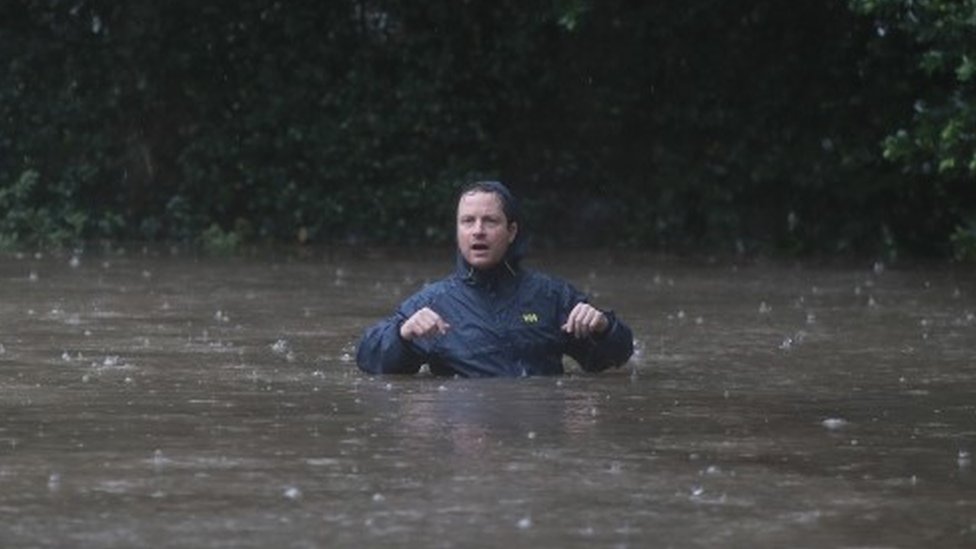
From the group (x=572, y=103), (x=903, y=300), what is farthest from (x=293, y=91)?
(x=903, y=300)

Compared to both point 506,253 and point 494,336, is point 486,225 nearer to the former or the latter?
point 506,253

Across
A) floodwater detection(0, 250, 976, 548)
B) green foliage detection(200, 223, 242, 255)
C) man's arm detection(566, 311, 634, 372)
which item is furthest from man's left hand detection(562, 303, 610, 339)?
green foliage detection(200, 223, 242, 255)

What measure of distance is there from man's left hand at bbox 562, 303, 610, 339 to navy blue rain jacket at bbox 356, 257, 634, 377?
0.13m

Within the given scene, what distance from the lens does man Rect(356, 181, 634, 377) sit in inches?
428

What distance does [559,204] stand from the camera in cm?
2195

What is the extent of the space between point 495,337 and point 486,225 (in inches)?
21.2

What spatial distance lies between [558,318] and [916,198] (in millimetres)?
10385

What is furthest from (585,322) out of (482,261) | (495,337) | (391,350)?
(391,350)

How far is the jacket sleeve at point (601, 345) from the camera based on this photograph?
10773mm

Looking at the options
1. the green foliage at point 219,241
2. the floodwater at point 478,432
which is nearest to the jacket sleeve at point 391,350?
the floodwater at point 478,432

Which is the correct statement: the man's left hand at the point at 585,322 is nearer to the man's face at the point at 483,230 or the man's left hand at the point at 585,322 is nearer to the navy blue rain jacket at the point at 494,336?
the navy blue rain jacket at the point at 494,336

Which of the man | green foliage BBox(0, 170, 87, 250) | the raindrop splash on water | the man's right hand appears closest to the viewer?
the raindrop splash on water

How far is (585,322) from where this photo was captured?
1053cm

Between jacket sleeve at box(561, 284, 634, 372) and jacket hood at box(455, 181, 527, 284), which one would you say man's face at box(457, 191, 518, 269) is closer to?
jacket hood at box(455, 181, 527, 284)
